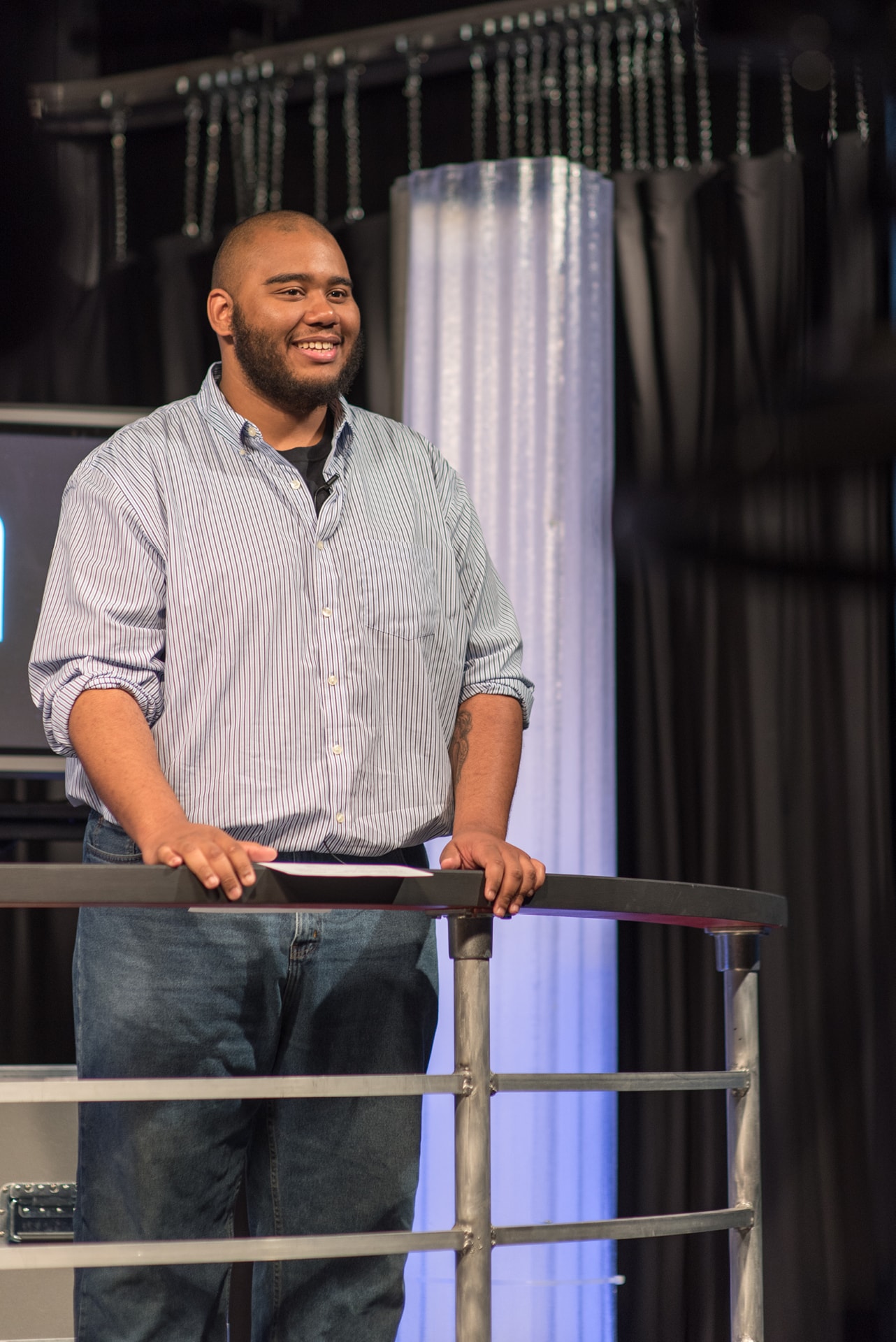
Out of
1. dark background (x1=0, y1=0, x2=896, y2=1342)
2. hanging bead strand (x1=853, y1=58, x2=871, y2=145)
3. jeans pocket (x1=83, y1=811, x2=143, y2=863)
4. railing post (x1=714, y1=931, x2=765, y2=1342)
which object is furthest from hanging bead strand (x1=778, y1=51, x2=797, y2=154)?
jeans pocket (x1=83, y1=811, x2=143, y2=863)

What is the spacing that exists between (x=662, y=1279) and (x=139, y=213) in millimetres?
2638

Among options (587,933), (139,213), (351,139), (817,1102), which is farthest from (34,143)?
(817,1102)

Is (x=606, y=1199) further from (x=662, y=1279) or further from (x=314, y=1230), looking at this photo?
(x=314, y=1230)

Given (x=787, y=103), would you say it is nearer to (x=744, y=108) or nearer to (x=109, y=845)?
(x=744, y=108)

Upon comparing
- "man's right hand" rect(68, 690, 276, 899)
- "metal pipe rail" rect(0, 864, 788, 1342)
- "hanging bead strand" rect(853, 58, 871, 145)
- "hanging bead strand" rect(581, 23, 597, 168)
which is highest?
"hanging bead strand" rect(581, 23, 597, 168)

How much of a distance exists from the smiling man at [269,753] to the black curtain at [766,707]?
1.29 meters

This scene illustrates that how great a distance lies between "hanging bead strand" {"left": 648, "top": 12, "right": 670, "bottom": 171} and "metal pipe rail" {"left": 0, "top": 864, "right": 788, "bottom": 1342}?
213cm

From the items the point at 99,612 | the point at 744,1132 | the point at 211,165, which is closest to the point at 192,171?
the point at 211,165

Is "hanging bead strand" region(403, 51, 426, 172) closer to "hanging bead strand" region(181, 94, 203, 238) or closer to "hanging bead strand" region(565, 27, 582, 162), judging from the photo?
"hanging bead strand" region(565, 27, 582, 162)

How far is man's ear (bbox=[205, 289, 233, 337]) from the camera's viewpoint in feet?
5.75

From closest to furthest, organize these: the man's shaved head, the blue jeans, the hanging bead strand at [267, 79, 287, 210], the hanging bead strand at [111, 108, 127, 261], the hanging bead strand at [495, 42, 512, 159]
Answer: the blue jeans < the man's shaved head < the hanging bead strand at [495, 42, 512, 159] < the hanging bead strand at [267, 79, 287, 210] < the hanging bead strand at [111, 108, 127, 261]

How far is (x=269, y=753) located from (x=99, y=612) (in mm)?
234

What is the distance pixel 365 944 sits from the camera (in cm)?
153

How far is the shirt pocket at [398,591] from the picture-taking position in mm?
1641
